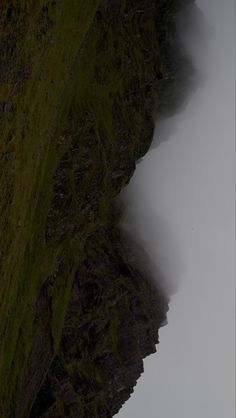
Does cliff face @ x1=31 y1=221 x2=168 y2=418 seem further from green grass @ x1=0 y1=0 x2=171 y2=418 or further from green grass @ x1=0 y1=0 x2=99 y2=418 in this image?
green grass @ x1=0 y1=0 x2=99 y2=418

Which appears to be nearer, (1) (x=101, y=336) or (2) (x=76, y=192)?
(2) (x=76, y=192)

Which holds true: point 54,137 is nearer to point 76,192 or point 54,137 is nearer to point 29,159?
point 76,192

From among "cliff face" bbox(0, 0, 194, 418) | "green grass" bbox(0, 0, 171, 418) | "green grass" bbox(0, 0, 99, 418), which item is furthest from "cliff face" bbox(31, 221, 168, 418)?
"green grass" bbox(0, 0, 99, 418)

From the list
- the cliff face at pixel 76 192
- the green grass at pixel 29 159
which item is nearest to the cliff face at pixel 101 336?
the cliff face at pixel 76 192

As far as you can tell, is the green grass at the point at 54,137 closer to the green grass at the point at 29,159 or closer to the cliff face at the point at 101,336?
the green grass at the point at 29,159

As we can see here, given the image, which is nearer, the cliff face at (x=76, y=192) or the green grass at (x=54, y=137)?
the green grass at (x=54, y=137)

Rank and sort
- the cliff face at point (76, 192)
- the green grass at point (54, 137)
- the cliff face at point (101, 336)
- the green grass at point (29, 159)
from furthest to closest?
the cliff face at point (101, 336) → the cliff face at point (76, 192) → the green grass at point (54, 137) → the green grass at point (29, 159)

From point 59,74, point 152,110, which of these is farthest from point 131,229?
point 59,74

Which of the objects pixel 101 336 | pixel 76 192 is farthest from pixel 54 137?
pixel 101 336

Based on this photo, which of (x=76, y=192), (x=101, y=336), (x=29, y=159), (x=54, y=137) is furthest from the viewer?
(x=101, y=336)
